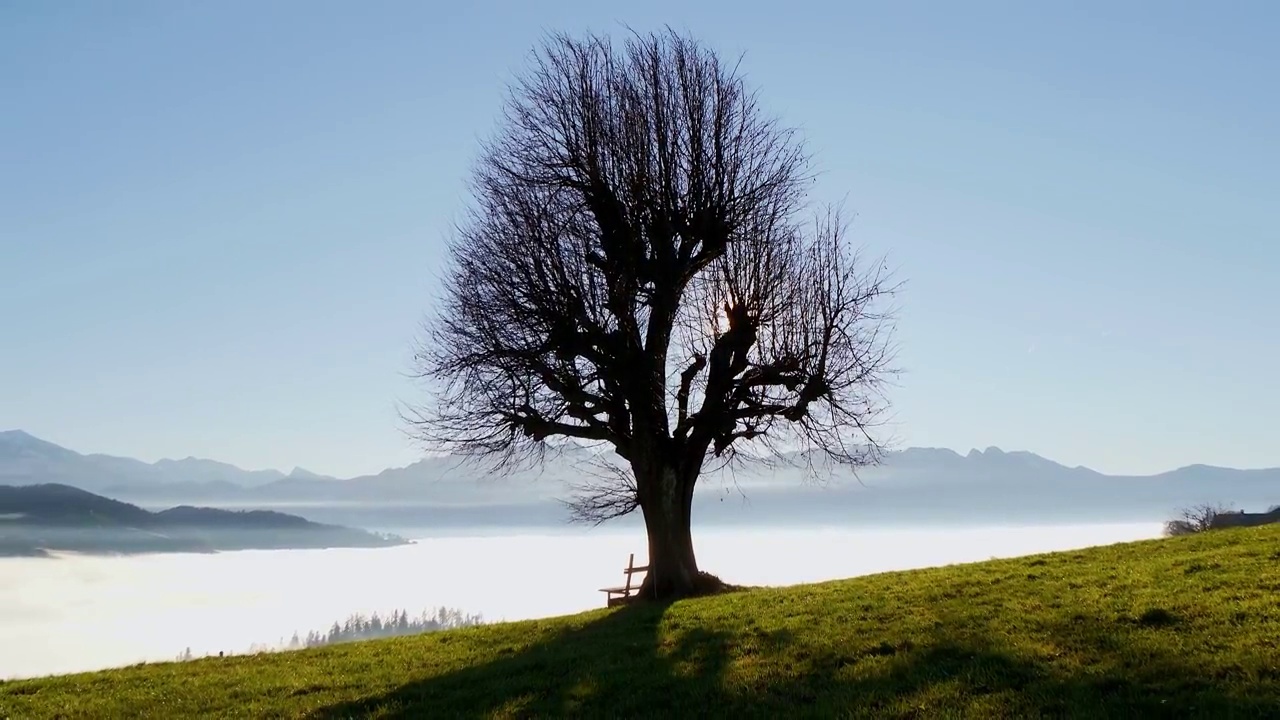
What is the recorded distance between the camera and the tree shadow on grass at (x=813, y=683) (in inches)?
470

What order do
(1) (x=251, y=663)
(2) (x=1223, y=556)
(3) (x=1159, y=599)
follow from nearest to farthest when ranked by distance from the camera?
1. (3) (x=1159, y=599)
2. (2) (x=1223, y=556)
3. (1) (x=251, y=663)

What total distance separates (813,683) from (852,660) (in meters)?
1.45

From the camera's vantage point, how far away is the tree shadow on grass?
11930 mm

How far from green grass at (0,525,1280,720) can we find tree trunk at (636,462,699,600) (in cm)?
386

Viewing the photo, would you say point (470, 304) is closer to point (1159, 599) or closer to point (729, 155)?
point (729, 155)

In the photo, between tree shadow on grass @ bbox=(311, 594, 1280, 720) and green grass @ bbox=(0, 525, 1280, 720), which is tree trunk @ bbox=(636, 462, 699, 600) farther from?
tree shadow on grass @ bbox=(311, 594, 1280, 720)

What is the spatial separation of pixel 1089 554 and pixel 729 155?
1587 cm

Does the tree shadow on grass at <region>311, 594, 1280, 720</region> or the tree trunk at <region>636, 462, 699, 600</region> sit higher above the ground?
the tree trunk at <region>636, 462, 699, 600</region>

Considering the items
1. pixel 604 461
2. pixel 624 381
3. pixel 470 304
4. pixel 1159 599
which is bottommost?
pixel 1159 599

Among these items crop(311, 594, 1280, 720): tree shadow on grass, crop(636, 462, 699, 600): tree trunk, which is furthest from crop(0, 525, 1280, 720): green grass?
crop(636, 462, 699, 600): tree trunk

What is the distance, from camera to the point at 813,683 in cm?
1423

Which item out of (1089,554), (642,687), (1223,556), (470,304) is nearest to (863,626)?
(642,687)

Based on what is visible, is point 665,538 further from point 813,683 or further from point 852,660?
point 813,683

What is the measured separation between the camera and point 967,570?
24641 mm
